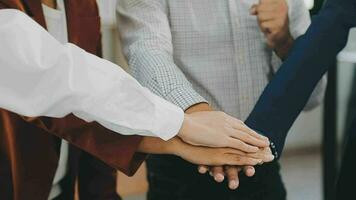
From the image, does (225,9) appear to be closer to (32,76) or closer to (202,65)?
(202,65)

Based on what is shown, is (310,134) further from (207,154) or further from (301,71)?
(207,154)

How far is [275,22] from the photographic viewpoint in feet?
3.23

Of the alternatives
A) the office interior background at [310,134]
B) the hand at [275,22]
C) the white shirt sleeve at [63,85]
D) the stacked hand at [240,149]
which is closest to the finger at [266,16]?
the hand at [275,22]

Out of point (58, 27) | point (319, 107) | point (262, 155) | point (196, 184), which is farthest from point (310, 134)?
point (58, 27)

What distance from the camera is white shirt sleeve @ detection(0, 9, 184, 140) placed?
2.27 feet

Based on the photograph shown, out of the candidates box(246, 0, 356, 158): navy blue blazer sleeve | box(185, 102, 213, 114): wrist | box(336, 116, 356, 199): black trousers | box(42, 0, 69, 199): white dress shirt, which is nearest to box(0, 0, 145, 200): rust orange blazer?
box(42, 0, 69, 199): white dress shirt

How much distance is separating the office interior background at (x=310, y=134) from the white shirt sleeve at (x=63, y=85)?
37 centimetres

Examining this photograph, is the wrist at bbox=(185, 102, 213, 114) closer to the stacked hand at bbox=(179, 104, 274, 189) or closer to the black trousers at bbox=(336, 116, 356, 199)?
the stacked hand at bbox=(179, 104, 274, 189)

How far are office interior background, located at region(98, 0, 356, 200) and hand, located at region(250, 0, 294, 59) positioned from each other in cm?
11

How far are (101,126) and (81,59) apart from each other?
117 millimetres

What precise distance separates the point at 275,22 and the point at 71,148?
1.64 feet

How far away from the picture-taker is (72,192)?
103 centimetres

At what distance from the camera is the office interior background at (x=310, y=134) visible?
1145 mm

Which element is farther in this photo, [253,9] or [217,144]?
[253,9]
